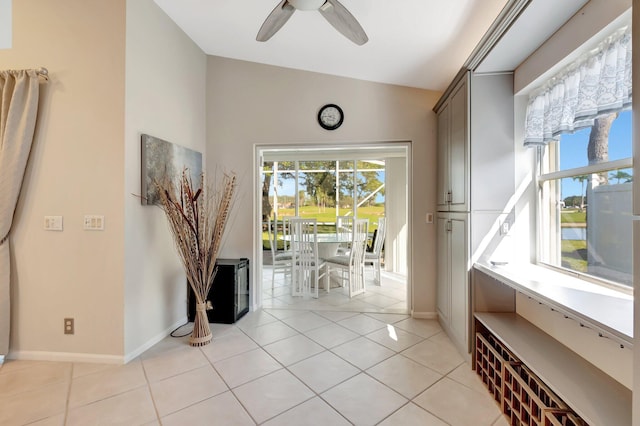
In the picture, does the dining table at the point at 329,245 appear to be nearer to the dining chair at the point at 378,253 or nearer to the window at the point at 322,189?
the dining chair at the point at 378,253

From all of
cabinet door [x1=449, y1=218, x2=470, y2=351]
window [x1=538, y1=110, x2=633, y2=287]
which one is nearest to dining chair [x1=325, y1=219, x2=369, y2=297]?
Result: cabinet door [x1=449, y1=218, x2=470, y2=351]

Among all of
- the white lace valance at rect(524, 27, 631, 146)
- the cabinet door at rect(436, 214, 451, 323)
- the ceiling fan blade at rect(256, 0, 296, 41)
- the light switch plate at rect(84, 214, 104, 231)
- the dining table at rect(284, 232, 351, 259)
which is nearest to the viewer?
the white lace valance at rect(524, 27, 631, 146)

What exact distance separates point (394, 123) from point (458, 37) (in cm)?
105

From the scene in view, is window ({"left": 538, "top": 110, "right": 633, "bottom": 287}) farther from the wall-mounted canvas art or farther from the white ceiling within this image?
the wall-mounted canvas art

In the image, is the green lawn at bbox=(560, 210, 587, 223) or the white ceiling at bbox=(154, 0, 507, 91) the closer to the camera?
the green lawn at bbox=(560, 210, 587, 223)

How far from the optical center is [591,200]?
164 centimetres

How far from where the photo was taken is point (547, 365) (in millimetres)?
1449

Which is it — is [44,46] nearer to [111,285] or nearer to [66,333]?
[111,285]

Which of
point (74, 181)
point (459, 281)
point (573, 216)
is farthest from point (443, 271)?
point (74, 181)

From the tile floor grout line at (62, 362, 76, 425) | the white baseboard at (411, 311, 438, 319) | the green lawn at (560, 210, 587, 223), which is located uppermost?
the green lawn at (560, 210, 587, 223)

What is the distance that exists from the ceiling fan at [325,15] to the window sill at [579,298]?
1.92 meters

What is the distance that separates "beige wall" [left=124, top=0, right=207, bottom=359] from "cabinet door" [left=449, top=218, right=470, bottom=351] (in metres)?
2.69

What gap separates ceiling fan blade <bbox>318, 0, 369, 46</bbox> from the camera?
1777 millimetres

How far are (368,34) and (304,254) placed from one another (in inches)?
106
